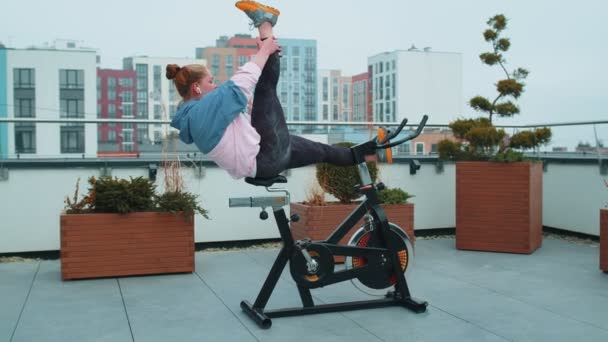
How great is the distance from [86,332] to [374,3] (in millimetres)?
6387

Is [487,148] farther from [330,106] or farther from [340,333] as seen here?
[330,106]

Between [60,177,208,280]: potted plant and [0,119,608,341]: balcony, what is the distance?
122 millimetres

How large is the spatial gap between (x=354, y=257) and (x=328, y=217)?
5.45 ft

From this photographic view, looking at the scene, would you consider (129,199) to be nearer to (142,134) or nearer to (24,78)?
(142,134)

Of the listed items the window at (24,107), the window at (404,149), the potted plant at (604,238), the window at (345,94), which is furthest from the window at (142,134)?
the window at (345,94)

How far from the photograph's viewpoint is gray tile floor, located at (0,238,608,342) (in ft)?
11.5

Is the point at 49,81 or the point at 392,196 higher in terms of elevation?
the point at 49,81

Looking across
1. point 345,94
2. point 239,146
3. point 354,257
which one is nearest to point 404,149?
point 354,257

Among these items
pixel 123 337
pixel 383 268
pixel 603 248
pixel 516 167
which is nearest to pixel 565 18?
pixel 516 167

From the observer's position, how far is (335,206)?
221 inches

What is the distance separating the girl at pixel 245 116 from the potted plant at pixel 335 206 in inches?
81.2

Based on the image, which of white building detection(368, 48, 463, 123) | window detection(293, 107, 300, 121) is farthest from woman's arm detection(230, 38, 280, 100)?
window detection(293, 107, 300, 121)

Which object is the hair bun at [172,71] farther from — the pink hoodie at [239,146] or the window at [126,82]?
the window at [126,82]

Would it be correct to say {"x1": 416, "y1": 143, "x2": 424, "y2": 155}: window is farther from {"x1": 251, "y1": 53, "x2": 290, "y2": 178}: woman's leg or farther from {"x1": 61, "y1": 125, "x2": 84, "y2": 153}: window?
{"x1": 251, "y1": 53, "x2": 290, "y2": 178}: woman's leg
